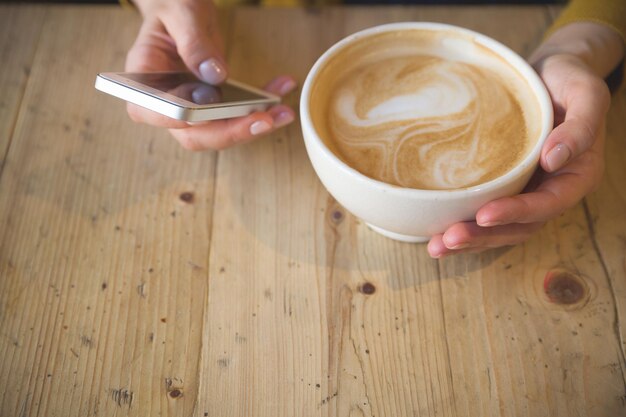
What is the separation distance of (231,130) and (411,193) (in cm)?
30

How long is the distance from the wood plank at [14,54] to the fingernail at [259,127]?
400mm

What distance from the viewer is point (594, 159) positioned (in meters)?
0.76

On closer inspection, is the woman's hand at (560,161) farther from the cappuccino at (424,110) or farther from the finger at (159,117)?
the finger at (159,117)

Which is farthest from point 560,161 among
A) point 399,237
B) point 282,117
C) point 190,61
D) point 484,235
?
point 190,61

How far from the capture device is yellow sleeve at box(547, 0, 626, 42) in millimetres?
884

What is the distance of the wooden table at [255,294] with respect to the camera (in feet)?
2.17

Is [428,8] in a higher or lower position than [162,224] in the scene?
higher

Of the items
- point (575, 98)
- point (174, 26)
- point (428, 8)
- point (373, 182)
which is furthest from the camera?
point (428, 8)

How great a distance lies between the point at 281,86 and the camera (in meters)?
0.92

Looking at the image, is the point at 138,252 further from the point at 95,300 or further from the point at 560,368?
the point at 560,368

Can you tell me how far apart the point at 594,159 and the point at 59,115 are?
810mm

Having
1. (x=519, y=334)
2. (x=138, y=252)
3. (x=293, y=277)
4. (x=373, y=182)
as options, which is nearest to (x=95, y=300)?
(x=138, y=252)

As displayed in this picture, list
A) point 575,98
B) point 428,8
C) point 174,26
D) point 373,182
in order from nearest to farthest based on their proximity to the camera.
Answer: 1. point 373,182
2. point 575,98
3. point 174,26
4. point 428,8

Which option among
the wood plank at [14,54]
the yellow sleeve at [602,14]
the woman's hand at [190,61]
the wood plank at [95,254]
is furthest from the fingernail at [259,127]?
the yellow sleeve at [602,14]
